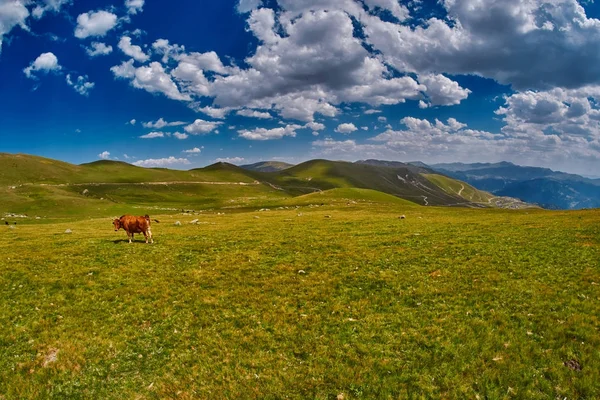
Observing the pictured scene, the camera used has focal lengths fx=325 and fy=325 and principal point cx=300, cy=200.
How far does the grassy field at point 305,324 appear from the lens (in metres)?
12.4

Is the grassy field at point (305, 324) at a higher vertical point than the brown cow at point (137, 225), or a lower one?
lower

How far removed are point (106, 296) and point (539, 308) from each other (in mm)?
24417

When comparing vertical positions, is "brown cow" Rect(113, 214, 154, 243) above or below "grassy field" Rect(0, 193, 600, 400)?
above

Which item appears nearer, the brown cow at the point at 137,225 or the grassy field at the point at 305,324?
the grassy field at the point at 305,324

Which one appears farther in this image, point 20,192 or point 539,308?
point 20,192

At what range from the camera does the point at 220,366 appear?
13820mm

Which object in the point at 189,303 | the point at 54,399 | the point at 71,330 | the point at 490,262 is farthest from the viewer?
the point at 490,262

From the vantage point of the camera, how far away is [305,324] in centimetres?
→ 1655

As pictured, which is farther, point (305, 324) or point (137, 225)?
point (137, 225)

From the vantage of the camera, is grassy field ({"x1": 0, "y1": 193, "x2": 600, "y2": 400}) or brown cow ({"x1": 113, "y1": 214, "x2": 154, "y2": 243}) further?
brown cow ({"x1": 113, "y1": 214, "x2": 154, "y2": 243})

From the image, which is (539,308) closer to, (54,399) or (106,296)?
(54,399)

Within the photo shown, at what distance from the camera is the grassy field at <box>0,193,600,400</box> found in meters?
12.4

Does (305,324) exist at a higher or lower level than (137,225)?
lower

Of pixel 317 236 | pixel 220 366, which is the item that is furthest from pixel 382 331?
pixel 317 236
